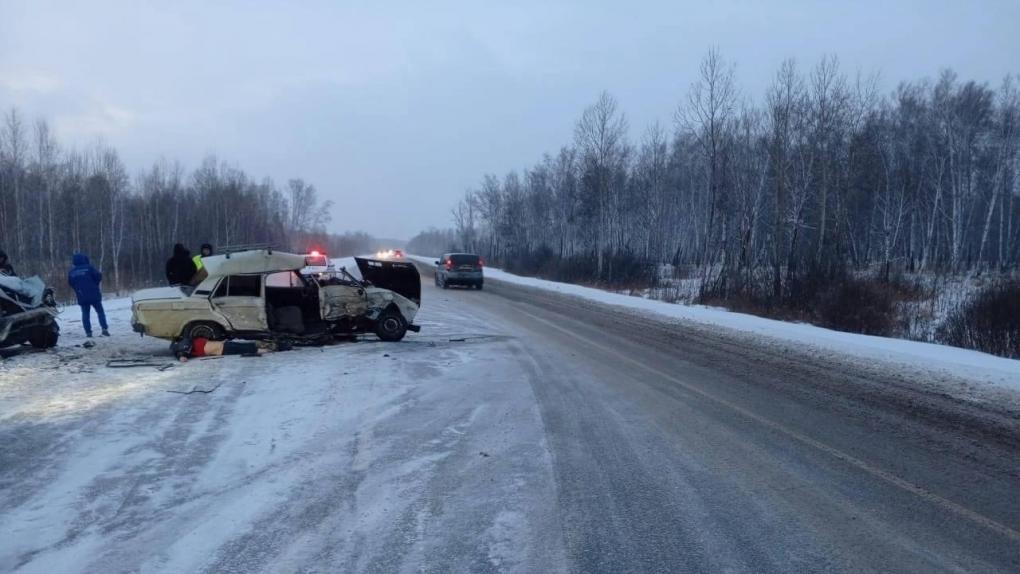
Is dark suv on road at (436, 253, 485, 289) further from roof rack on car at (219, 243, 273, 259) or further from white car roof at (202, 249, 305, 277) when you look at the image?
white car roof at (202, 249, 305, 277)

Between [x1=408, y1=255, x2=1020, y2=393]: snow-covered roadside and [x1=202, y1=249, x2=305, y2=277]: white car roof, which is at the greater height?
[x1=202, y1=249, x2=305, y2=277]: white car roof

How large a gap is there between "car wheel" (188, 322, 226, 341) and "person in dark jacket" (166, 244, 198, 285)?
2387mm

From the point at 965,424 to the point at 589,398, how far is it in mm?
4189

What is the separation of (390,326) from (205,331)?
3392 mm

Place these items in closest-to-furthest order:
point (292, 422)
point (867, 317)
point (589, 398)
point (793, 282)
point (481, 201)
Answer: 1. point (292, 422)
2. point (589, 398)
3. point (867, 317)
4. point (793, 282)
5. point (481, 201)

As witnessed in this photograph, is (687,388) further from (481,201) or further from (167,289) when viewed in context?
(481,201)

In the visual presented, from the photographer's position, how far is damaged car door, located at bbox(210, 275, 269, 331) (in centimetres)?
1101

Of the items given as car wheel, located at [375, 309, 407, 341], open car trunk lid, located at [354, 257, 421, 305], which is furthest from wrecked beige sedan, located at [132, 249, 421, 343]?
open car trunk lid, located at [354, 257, 421, 305]

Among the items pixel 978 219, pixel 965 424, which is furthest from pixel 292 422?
pixel 978 219

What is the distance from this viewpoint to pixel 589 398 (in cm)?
817

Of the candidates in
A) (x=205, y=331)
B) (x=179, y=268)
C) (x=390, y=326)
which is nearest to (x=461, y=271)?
(x=390, y=326)

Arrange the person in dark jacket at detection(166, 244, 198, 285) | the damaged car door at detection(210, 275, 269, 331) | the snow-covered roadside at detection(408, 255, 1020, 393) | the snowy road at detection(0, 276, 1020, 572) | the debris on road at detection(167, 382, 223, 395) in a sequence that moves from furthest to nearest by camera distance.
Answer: the person in dark jacket at detection(166, 244, 198, 285)
the damaged car door at detection(210, 275, 269, 331)
the snow-covered roadside at detection(408, 255, 1020, 393)
the debris on road at detection(167, 382, 223, 395)
the snowy road at detection(0, 276, 1020, 572)

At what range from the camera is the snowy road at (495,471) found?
3.92 meters

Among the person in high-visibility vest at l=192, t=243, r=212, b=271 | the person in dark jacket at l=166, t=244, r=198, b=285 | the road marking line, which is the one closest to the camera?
the road marking line
